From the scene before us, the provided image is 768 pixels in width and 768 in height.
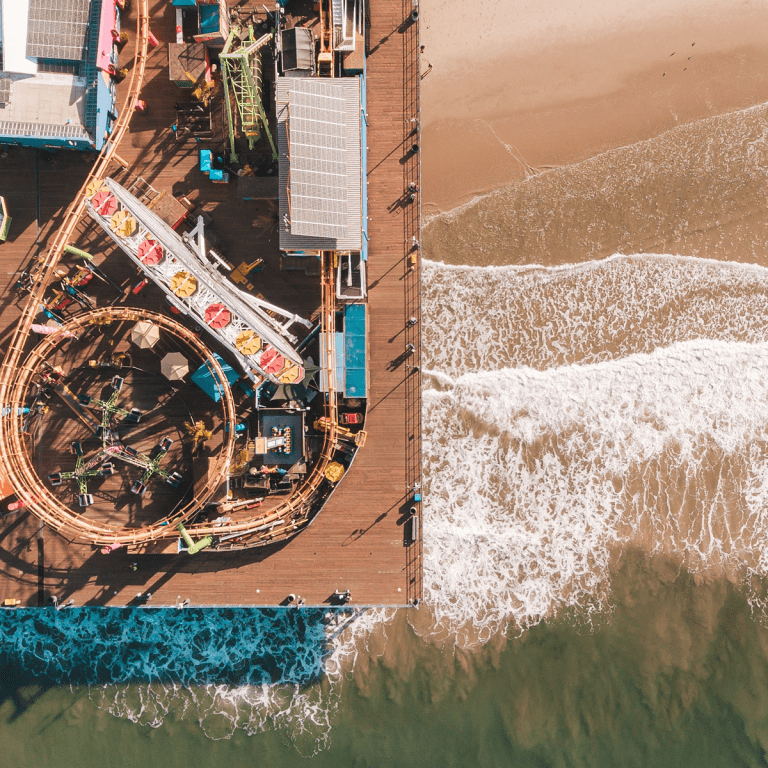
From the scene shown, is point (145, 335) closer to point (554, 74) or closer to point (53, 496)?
point (53, 496)

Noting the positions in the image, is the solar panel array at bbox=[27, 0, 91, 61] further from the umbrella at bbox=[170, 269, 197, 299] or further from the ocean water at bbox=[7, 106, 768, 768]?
the ocean water at bbox=[7, 106, 768, 768]

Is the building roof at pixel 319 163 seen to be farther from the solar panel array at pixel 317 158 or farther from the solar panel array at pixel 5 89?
the solar panel array at pixel 5 89

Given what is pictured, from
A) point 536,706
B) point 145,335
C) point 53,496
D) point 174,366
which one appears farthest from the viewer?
point 536,706

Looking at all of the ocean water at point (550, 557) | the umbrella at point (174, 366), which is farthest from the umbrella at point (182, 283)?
the ocean water at point (550, 557)

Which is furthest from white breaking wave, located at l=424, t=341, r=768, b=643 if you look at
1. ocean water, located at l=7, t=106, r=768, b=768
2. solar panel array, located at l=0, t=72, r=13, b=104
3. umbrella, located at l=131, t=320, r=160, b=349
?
solar panel array, located at l=0, t=72, r=13, b=104

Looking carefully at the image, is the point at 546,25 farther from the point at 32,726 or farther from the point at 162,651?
the point at 32,726

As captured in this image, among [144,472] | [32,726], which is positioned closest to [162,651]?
[32,726]

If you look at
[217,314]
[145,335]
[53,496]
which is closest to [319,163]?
[217,314]
